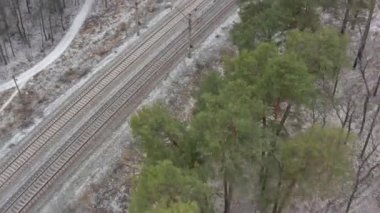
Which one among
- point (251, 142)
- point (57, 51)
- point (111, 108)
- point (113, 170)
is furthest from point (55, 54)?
point (251, 142)

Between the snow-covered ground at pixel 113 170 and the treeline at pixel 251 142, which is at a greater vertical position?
the treeline at pixel 251 142

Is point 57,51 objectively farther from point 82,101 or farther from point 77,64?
point 82,101

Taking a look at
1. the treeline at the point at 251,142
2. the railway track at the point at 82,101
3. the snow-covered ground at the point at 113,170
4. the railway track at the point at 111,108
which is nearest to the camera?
the treeline at the point at 251,142

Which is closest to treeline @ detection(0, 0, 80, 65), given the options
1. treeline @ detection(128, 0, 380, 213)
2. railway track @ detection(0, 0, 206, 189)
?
railway track @ detection(0, 0, 206, 189)

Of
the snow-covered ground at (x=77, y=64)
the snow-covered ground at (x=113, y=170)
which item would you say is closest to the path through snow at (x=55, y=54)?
the snow-covered ground at (x=77, y=64)

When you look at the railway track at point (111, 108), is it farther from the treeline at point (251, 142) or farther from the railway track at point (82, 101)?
the treeline at point (251, 142)

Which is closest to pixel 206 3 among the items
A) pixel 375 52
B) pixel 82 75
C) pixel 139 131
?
pixel 82 75

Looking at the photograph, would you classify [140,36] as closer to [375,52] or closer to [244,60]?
[375,52]
